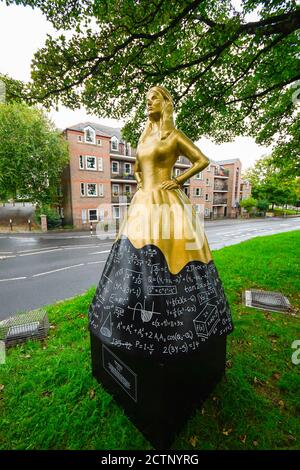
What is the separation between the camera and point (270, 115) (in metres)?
7.38

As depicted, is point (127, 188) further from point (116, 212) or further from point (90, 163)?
point (90, 163)

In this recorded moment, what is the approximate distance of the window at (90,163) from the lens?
23.2 metres

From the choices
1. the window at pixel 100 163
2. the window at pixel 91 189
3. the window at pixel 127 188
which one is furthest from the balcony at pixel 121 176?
the window at pixel 91 189

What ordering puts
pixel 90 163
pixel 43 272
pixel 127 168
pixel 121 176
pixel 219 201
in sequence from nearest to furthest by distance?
pixel 43 272 → pixel 90 163 → pixel 121 176 → pixel 127 168 → pixel 219 201

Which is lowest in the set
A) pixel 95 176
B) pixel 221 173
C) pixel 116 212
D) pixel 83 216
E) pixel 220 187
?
pixel 83 216

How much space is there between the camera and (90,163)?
77.5ft

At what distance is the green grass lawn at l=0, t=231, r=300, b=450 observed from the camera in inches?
86.3

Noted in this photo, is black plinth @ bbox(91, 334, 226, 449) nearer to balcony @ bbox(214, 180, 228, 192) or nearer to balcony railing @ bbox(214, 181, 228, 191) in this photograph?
balcony @ bbox(214, 180, 228, 192)

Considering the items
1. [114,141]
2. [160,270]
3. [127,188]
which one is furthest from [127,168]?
[160,270]

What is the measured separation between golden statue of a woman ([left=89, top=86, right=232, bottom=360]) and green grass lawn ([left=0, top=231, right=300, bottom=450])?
0.98m

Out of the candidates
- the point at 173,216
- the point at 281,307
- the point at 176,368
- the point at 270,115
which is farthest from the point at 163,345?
the point at 270,115

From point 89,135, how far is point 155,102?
77.6ft

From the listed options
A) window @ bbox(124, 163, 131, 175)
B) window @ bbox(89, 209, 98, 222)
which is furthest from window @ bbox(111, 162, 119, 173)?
window @ bbox(89, 209, 98, 222)
